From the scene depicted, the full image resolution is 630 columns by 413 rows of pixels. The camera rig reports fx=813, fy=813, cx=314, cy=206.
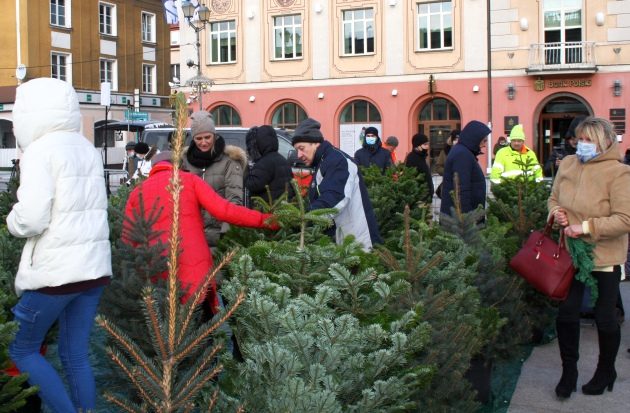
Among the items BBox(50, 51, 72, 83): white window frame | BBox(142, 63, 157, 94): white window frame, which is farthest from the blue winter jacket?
BBox(142, 63, 157, 94): white window frame

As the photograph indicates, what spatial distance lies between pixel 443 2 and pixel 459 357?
31.6m

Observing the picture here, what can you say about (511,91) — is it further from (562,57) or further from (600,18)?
(600,18)

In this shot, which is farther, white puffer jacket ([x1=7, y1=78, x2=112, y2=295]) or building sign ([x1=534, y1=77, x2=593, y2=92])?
building sign ([x1=534, y1=77, x2=593, y2=92])

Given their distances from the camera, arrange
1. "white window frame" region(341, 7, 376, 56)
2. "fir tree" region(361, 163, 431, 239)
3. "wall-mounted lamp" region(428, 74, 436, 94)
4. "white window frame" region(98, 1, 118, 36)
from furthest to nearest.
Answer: "white window frame" region(98, 1, 118, 36) → "white window frame" region(341, 7, 376, 56) → "wall-mounted lamp" region(428, 74, 436, 94) → "fir tree" region(361, 163, 431, 239)

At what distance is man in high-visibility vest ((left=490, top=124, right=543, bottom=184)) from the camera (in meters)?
8.12

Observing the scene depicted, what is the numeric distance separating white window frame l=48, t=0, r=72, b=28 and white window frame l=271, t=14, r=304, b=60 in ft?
45.9

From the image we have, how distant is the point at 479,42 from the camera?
108ft

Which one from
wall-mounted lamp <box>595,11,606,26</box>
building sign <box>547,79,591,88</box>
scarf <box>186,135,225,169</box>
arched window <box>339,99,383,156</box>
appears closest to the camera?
scarf <box>186,135,225,169</box>

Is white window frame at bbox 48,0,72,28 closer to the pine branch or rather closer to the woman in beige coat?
the woman in beige coat

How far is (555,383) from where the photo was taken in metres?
5.50

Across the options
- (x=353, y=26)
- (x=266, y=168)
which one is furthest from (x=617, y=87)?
(x=266, y=168)

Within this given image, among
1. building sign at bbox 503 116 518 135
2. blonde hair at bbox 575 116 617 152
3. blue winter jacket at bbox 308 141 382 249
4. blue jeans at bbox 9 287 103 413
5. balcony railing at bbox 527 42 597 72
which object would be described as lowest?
blue jeans at bbox 9 287 103 413

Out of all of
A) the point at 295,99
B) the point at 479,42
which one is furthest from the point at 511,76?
the point at 295,99

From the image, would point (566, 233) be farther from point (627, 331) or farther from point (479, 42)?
point (479, 42)
